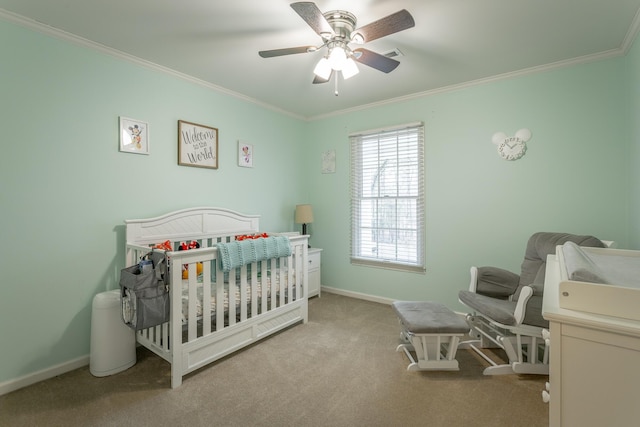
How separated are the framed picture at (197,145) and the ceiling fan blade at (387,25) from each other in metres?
1.85

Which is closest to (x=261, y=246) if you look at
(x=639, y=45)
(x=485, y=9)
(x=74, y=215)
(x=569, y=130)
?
(x=74, y=215)

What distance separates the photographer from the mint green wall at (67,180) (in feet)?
6.19

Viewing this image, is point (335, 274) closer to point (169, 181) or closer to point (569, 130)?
point (169, 181)

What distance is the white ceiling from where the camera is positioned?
1.78m

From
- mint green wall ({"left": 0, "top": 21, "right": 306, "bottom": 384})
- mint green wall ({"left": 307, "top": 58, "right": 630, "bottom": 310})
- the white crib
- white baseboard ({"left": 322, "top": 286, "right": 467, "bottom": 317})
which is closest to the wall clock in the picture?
mint green wall ({"left": 307, "top": 58, "right": 630, "bottom": 310})

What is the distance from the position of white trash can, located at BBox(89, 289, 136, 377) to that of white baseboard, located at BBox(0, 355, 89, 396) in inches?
6.4

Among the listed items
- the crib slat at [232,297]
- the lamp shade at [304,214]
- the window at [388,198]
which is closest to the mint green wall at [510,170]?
the window at [388,198]

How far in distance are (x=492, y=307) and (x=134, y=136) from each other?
319cm

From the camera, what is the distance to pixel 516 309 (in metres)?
2.01

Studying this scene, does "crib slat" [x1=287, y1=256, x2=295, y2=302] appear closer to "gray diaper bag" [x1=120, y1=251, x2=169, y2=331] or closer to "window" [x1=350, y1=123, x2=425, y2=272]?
"gray diaper bag" [x1=120, y1=251, x2=169, y2=331]

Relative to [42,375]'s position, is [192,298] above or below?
above

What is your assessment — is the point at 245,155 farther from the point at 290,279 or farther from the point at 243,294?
the point at 243,294

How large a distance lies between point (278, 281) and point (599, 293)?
7.49 feet

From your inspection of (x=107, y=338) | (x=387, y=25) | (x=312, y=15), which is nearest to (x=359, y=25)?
(x=387, y=25)
